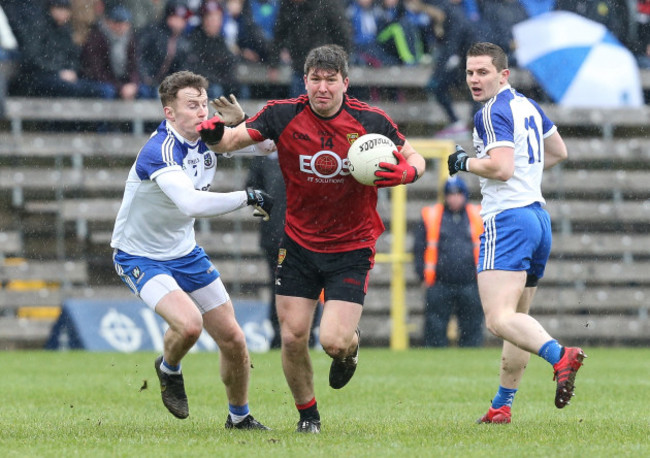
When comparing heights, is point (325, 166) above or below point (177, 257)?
above

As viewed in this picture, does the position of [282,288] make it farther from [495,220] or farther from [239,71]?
[239,71]

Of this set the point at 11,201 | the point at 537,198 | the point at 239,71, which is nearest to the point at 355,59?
the point at 239,71

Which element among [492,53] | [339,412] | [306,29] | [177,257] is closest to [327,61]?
[492,53]

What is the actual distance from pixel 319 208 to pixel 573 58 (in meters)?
10.9

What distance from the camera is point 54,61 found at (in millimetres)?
16156

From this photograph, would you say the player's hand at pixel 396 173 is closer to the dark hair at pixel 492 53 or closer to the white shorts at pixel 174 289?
the dark hair at pixel 492 53

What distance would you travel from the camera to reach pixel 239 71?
17.2m

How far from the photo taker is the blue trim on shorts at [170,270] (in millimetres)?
7527

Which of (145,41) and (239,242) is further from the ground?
(145,41)

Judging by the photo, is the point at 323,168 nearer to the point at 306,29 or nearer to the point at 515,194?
the point at 515,194

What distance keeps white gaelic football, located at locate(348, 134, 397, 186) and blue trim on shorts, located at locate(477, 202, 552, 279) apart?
3.25 ft

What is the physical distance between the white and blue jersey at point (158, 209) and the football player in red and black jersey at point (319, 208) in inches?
15.3

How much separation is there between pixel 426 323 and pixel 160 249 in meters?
8.50

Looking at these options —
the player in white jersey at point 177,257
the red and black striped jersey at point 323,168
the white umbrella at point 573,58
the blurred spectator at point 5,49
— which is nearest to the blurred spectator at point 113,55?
the blurred spectator at point 5,49
